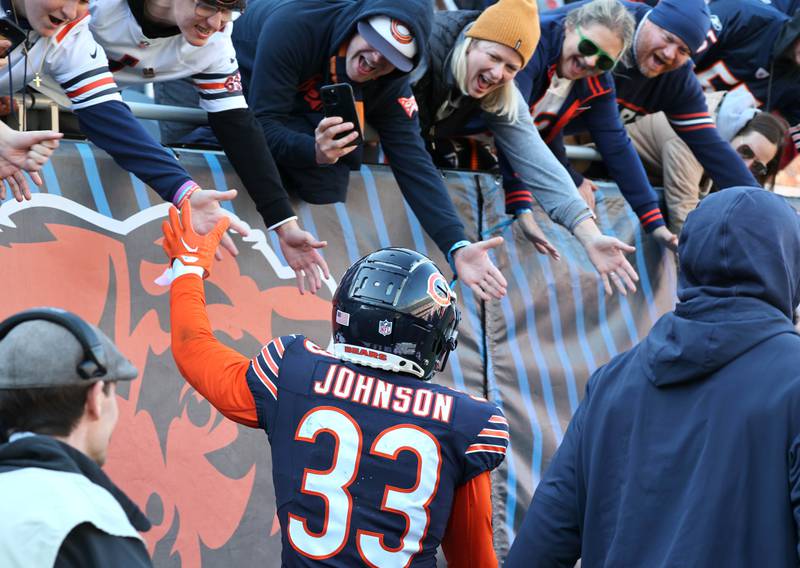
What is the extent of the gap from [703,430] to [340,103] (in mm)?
2275

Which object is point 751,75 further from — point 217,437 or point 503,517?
point 217,437

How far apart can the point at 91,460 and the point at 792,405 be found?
139cm

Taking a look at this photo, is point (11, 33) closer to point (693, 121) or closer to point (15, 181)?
point (15, 181)

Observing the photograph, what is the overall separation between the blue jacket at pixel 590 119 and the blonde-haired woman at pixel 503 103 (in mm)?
227

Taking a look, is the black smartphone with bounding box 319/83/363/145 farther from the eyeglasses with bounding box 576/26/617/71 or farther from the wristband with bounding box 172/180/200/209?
the eyeglasses with bounding box 576/26/617/71

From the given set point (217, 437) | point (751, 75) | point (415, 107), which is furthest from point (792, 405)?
point (751, 75)

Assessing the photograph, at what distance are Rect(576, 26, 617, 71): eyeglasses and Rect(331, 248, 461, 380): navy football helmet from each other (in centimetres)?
237

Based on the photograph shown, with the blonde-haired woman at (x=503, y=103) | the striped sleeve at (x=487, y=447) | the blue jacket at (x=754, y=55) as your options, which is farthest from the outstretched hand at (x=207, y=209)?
the blue jacket at (x=754, y=55)

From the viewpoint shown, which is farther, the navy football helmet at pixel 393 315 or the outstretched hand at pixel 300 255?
the outstretched hand at pixel 300 255

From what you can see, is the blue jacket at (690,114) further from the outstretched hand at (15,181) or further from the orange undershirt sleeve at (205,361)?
the orange undershirt sleeve at (205,361)

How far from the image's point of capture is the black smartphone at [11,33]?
133 inches

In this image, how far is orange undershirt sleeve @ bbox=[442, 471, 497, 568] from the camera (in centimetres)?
281

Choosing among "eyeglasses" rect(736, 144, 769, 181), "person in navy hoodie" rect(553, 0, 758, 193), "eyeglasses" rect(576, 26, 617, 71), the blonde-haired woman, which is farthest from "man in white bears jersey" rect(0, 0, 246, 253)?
"eyeglasses" rect(736, 144, 769, 181)

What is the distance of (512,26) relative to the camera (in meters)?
4.53
